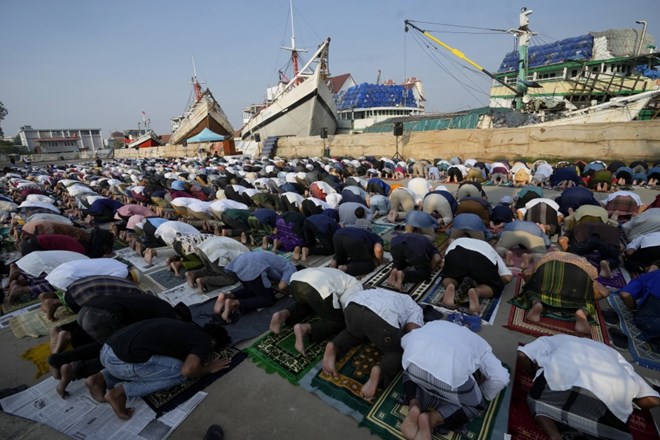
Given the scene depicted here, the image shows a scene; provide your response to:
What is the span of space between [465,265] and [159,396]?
3.00 metres

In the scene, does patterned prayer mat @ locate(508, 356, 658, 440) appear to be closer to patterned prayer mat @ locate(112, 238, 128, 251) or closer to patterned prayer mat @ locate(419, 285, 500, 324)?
patterned prayer mat @ locate(419, 285, 500, 324)

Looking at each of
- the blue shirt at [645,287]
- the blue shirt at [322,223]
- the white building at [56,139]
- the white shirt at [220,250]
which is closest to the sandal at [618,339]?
the blue shirt at [645,287]

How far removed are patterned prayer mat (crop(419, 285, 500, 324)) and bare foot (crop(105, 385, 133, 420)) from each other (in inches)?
108

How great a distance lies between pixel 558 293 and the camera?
304 centimetres

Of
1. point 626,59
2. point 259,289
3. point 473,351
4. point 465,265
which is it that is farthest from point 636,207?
point 626,59

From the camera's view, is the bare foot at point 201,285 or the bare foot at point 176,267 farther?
the bare foot at point 176,267

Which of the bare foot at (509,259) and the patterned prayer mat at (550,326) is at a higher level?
the bare foot at (509,259)

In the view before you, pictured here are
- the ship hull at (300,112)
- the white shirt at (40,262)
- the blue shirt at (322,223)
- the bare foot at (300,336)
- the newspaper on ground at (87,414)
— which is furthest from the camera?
the ship hull at (300,112)

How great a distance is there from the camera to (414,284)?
12.7 ft

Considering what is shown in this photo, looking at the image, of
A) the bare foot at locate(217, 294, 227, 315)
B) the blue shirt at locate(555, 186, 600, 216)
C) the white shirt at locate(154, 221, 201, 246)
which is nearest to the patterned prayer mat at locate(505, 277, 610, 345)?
the bare foot at locate(217, 294, 227, 315)

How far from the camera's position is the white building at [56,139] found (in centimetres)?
5357

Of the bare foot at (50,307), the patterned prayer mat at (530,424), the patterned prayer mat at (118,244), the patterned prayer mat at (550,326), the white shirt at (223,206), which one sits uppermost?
the white shirt at (223,206)

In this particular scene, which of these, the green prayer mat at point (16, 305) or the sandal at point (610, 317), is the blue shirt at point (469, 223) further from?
the green prayer mat at point (16, 305)

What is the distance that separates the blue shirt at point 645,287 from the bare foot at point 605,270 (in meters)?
0.94
